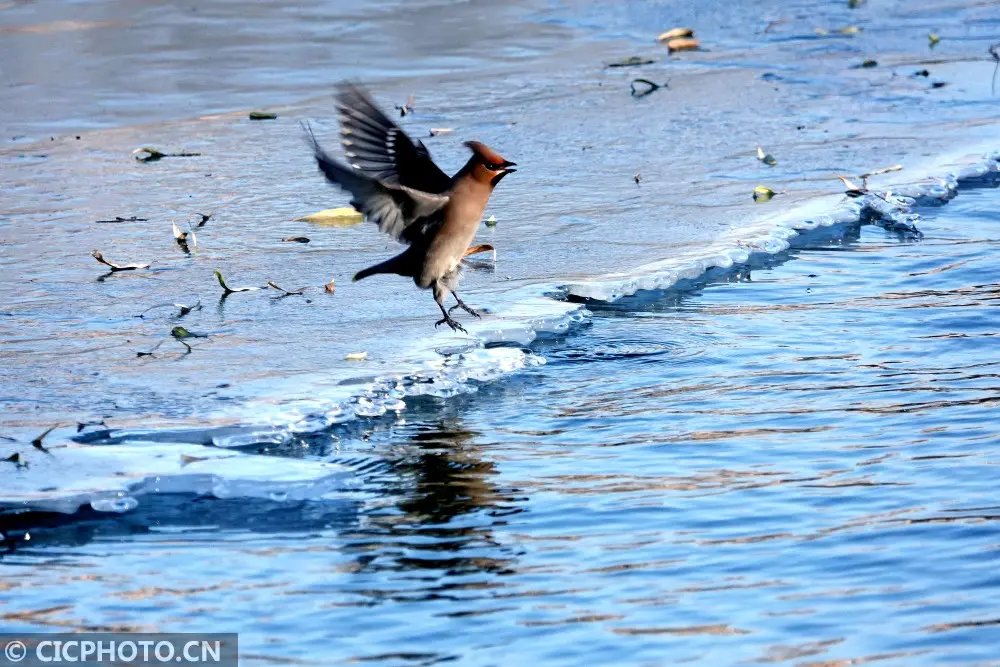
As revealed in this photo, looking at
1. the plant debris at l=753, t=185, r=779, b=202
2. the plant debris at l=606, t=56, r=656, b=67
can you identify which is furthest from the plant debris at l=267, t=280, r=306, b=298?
the plant debris at l=606, t=56, r=656, b=67

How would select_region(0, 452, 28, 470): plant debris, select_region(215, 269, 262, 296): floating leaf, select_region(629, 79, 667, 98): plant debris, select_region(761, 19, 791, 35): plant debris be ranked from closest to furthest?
select_region(0, 452, 28, 470): plant debris, select_region(215, 269, 262, 296): floating leaf, select_region(629, 79, 667, 98): plant debris, select_region(761, 19, 791, 35): plant debris

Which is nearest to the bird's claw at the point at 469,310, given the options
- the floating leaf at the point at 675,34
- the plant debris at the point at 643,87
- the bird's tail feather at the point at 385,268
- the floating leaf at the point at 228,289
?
the bird's tail feather at the point at 385,268

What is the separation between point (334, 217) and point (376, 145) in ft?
5.99

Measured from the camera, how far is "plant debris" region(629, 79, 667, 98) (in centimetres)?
939

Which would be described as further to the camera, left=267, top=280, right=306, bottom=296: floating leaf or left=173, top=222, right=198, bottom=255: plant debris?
left=173, top=222, right=198, bottom=255: plant debris

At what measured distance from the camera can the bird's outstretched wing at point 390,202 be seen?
4.61 meters

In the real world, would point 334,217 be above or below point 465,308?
above

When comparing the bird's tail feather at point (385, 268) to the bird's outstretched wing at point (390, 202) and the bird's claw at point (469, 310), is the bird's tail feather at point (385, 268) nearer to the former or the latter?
the bird's outstretched wing at point (390, 202)

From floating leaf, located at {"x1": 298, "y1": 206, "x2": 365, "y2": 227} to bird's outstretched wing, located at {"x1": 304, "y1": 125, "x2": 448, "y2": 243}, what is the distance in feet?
5.33

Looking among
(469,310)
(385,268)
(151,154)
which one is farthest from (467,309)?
(151,154)

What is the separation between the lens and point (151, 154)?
8008mm

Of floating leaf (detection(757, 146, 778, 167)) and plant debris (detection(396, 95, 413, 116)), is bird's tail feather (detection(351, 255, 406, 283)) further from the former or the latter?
plant debris (detection(396, 95, 413, 116))

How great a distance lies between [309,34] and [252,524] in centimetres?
851

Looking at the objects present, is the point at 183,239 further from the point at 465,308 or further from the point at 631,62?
the point at 631,62
